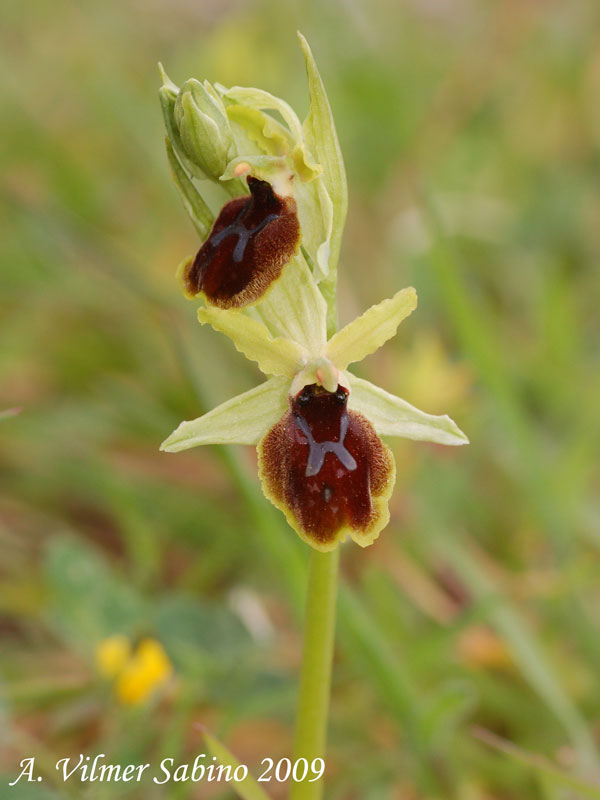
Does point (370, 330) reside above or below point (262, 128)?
below

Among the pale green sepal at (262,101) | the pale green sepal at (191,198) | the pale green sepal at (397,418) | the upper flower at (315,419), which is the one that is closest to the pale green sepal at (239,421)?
the upper flower at (315,419)

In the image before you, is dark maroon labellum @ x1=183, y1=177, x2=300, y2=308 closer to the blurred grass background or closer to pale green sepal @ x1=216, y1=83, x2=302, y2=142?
pale green sepal @ x1=216, y1=83, x2=302, y2=142

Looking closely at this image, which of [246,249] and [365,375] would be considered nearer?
[246,249]

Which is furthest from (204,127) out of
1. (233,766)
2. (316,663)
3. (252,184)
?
(233,766)

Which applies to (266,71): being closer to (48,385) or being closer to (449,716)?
(48,385)

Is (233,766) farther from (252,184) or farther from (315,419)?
(252,184)

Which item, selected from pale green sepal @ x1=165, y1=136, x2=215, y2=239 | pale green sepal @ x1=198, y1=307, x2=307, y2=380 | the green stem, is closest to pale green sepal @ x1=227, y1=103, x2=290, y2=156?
pale green sepal @ x1=165, y1=136, x2=215, y2=239

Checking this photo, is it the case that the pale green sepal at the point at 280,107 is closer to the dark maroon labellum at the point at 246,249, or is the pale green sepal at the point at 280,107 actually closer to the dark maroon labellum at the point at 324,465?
the dark maroon labellum at the point at 246,249
